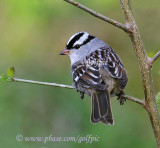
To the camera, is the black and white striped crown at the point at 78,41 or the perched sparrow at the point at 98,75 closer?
the perched sparrow at the point at 98,75

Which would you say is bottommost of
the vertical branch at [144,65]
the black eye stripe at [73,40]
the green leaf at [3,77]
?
the vertical branch at [144,65]

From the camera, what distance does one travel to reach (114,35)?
6.99 metres

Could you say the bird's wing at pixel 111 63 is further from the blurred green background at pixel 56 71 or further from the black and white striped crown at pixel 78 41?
the blurred green background at pixel 56 71

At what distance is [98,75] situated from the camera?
3969 mm

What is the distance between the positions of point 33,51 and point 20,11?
2.83 feet

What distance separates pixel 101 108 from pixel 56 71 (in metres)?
3.05

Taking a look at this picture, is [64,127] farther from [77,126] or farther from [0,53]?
[0,53]

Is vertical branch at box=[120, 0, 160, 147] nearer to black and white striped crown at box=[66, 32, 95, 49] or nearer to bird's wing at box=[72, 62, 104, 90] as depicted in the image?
bird's wing at box=[72, 62, 104, 90]

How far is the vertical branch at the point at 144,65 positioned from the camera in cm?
262

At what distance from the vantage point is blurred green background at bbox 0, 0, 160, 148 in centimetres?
524

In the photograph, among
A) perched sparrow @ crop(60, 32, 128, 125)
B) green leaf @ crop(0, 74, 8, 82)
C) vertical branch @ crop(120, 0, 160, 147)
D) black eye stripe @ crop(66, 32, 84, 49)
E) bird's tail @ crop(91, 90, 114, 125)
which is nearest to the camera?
vertical branch @ crop(120, 0, 160, 147)
